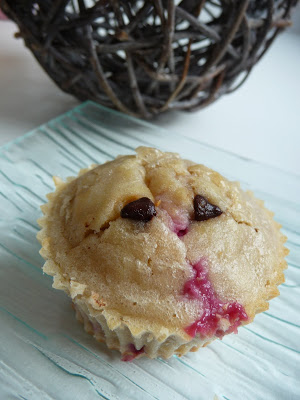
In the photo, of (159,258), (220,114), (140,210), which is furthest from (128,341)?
(220,114)

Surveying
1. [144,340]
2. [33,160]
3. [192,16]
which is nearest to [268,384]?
[144,340]

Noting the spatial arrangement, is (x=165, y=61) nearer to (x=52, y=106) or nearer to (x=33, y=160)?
(x=33, y=160)

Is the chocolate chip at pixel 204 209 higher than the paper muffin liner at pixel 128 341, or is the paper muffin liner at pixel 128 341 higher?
the chocolate chip at pixel 204 209

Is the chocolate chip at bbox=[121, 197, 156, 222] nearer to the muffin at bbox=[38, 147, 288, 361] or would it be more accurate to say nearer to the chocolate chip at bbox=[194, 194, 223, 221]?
the muffin at bbox=[38, 147, 288, 361]

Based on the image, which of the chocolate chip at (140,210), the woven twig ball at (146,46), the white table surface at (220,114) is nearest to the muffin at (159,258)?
the chocolate chip at (140,210)

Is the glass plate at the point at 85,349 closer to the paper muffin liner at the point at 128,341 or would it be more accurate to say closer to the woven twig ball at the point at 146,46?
the paper muffin liner at the point at 128,341

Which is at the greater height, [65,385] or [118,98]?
[118,98]
